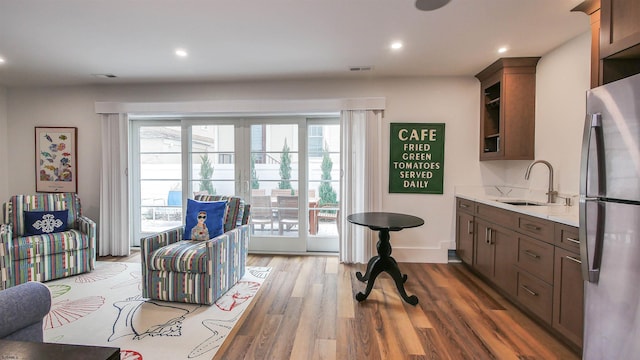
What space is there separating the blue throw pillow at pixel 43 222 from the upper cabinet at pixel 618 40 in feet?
16.1

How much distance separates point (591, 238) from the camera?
4.69 ft

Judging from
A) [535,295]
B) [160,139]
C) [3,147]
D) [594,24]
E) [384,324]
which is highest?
[594,24]

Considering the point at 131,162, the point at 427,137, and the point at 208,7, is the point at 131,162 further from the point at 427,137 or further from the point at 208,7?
the point at 427,137

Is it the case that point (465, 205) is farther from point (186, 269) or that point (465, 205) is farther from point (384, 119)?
point (186, 269)

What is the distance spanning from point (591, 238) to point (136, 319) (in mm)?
3049

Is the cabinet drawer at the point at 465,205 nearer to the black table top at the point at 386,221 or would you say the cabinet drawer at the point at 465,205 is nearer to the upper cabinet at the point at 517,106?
the upper cabinet at the point at 517,106

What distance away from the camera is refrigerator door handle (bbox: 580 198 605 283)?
1394mm

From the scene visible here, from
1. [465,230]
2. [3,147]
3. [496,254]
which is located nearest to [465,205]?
[465,230]

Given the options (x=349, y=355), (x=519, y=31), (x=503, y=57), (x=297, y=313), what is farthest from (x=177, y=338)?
(x=503, y=57)

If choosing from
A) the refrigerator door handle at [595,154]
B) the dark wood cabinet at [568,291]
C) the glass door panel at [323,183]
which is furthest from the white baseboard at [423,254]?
the refrigerator door handle at [595,154]

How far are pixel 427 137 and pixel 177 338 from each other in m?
3.31

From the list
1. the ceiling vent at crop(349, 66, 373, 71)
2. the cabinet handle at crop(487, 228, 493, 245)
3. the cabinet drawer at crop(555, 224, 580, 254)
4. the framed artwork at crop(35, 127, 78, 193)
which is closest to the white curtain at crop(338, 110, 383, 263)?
the ceiling vent at crop(349, 66, 373, 71)

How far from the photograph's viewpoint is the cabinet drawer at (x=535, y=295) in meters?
2.05

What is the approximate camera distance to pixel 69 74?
350 cm
